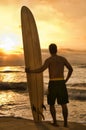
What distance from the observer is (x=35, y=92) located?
28.9 feet

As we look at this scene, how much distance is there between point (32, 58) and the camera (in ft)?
29.2

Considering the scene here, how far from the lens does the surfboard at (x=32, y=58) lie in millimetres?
8766

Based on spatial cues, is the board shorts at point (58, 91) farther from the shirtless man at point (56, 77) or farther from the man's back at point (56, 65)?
Answer: the man's back at point (56, 65)

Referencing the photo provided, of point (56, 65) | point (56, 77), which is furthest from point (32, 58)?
point (56, 77)

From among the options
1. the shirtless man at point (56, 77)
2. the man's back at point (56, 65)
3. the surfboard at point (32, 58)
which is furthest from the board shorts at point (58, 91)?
the surfboard at point (32, 58)

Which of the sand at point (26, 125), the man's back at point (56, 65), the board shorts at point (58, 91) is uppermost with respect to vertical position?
the man's back at point (56, 65)

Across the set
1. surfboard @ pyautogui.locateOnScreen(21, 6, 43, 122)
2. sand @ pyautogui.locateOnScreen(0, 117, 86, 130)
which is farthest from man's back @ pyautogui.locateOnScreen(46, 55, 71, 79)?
sand @ pyautogui.locateOnScreen(0, 117, 86, 130)

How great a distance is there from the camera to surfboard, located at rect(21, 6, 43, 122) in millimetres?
8766

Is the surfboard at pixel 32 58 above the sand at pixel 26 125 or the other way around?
above

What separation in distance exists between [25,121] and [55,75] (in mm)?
1478

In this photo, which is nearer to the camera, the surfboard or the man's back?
the man's back

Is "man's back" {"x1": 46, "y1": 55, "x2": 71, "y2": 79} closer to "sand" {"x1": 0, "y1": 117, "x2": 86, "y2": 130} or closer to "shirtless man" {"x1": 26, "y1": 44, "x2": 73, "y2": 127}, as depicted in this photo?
"shirtless man" {"x1": 26, "y1": 44, "x2": 73, "y2": 127}

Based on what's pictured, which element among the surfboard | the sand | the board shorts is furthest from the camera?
the surfboard

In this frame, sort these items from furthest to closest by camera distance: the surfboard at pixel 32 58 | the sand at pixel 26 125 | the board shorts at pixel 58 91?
the surfboard at pixel 32 58 < the board shorts at pixel 58 91 < the sand at pixel 26 125
